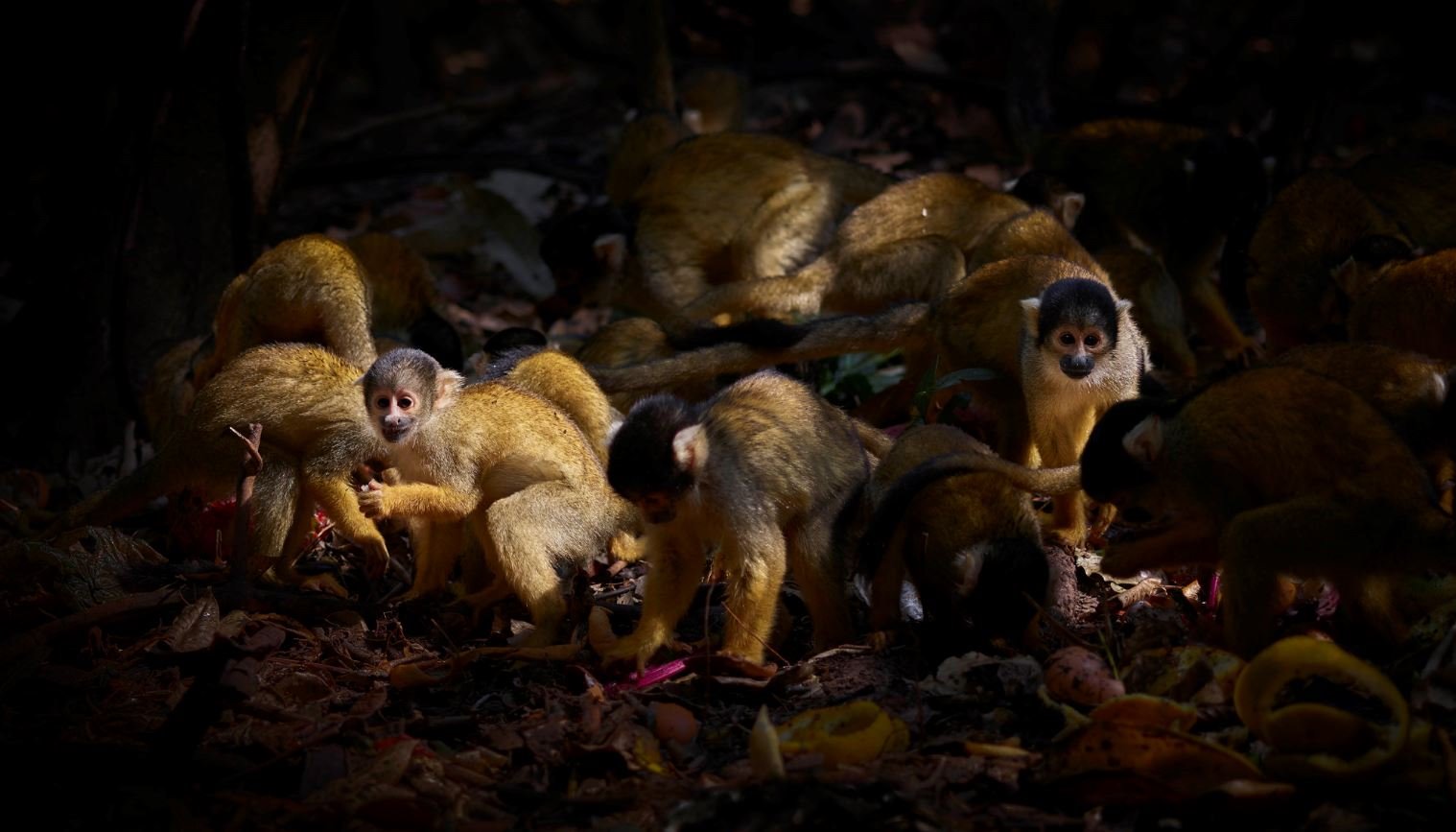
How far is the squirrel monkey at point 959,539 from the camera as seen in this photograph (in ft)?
12.1

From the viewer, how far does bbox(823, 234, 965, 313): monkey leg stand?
5621 millimetres

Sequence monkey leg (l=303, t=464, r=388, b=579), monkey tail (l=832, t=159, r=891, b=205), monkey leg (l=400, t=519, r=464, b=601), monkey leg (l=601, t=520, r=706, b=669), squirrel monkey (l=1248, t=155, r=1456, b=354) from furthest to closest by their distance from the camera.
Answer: monkey tail (l=832, t=159, r=891, b=205)
squirrel monkey (l=1248, t=155, r=1456, b=354)
monkey leg (l=400, t=519, r=464, b=601)
monkey leg (l=303, t=464, r=388, b=579)
monkey leg (l=601, t=520, r=706, b=669)

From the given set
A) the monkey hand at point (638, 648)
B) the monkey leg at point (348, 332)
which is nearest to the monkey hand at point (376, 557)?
the monkey hand at point (638, 648)

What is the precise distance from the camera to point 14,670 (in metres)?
3.75

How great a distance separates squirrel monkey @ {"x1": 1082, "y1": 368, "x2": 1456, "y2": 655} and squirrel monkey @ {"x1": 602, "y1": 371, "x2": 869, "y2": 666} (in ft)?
2.43

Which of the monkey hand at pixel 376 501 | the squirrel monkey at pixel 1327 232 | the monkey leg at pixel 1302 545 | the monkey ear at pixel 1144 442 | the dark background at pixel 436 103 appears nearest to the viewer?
the monkey leg at pixel 1302 545

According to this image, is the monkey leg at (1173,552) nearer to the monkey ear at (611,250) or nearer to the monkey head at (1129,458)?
the monkey head at (1129,458)

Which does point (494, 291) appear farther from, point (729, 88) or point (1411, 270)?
point (1411, 270)

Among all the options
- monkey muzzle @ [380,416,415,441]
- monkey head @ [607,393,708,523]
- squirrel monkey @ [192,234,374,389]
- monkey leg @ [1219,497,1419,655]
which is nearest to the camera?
monkey leg @ [1219,497,1419,655]

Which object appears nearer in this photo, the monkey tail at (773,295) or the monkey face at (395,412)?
the monkey face at (395,412)

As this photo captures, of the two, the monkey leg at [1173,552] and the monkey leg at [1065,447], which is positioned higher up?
the monkey leg at [1173,552]

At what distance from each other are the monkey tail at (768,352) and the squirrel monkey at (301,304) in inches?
36.3

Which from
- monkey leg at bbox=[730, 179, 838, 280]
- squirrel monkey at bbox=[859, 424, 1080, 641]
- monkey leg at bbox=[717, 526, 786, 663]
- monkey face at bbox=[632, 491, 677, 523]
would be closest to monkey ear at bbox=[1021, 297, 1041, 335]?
squirrel monkey at bbox=[859, 424, 1080, 641]

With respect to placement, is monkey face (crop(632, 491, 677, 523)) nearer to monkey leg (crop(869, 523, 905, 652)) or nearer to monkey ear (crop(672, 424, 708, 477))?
monkey ear (crop(672, 424, 708, 477))
